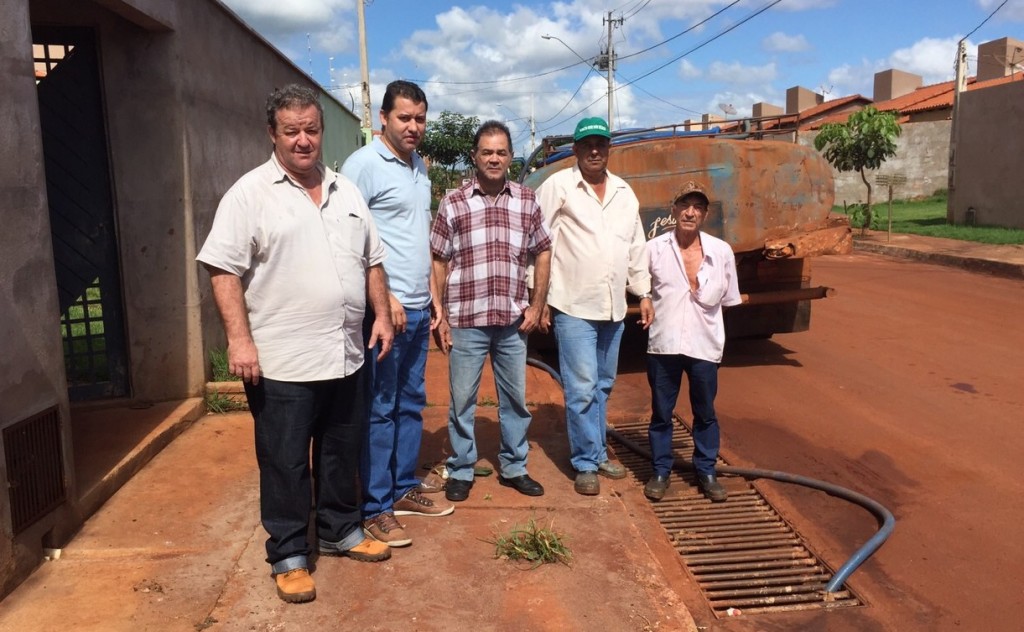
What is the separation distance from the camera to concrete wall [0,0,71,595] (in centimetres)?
286

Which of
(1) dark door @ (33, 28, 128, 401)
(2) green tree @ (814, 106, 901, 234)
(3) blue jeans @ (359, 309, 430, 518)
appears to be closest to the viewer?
(3) blue jeans @ (359, 309, 430, 518)

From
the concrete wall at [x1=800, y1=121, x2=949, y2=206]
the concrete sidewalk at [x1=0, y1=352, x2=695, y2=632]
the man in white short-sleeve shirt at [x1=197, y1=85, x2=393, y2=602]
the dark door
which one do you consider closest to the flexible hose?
the concrete sidewalk at [x1=0, y1=352, x2=695, y2=632]

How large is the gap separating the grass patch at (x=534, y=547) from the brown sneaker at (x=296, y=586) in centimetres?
79

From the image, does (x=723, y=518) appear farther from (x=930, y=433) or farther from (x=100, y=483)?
(x=100, y=483)

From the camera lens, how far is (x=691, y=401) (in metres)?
4.03

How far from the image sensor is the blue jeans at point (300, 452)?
9.43 ft

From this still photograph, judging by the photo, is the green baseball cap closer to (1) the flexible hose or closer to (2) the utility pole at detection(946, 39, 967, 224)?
(1) the flexible hose

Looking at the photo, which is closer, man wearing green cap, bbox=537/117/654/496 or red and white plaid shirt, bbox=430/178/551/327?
red and white plaid shirt, bbox=430/178/551/327

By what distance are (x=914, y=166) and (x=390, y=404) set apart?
28708 millimetres

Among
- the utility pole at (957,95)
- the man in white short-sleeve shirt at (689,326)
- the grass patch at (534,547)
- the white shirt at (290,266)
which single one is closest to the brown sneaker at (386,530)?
the grass patch at (534,547)

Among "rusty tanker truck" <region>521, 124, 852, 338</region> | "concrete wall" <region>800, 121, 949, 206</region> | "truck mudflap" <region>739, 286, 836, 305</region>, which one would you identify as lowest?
"truck mudflap" <region>739, 286, 836, 305</region>

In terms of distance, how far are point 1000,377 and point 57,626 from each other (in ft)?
21.4

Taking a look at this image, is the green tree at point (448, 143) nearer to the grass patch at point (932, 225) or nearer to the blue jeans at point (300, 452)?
the grass patch at point (932, 225)

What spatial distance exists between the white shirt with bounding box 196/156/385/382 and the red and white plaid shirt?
80 cm
